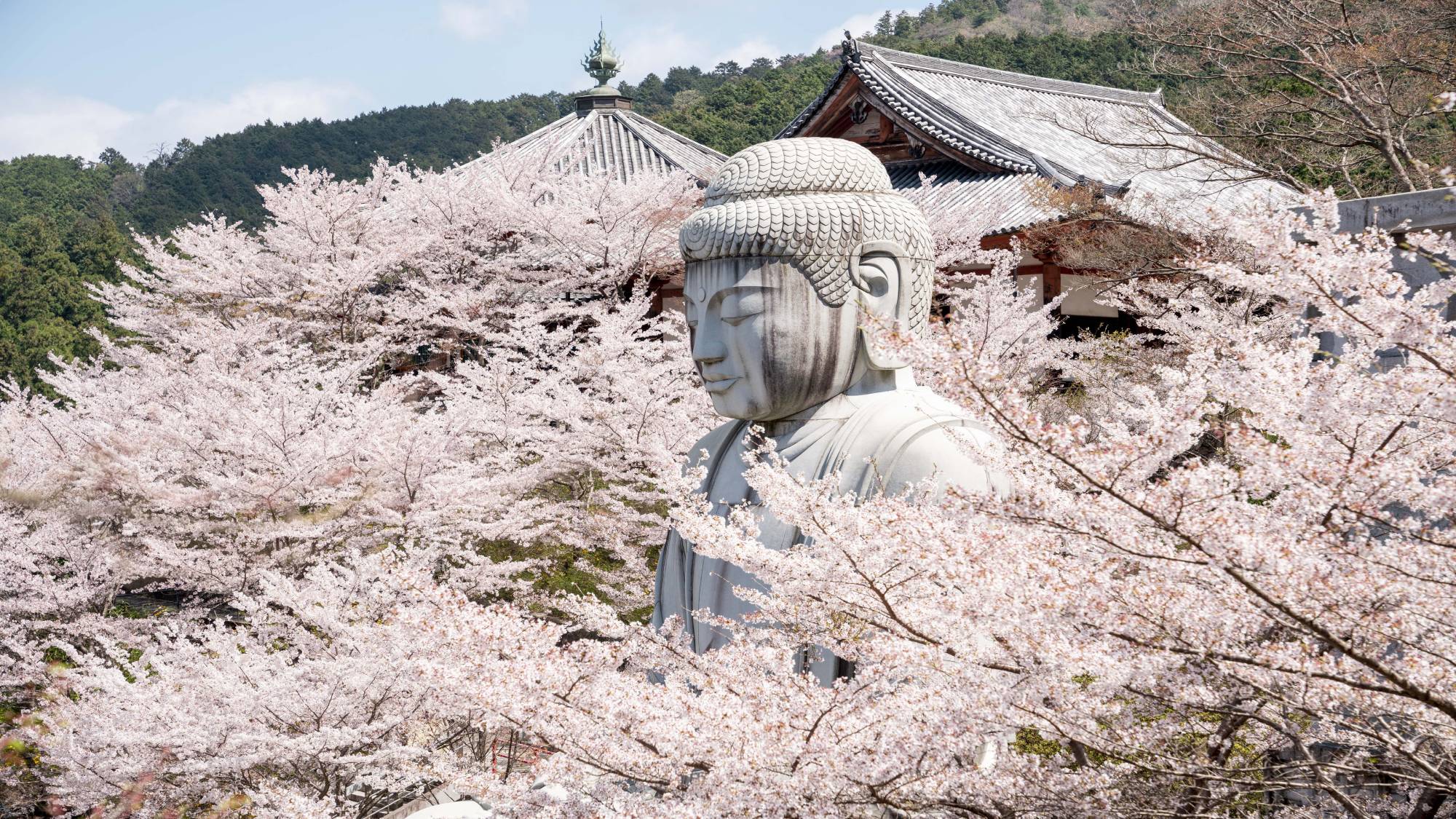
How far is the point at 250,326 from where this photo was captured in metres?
10.6

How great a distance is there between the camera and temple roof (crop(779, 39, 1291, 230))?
53.0 feet

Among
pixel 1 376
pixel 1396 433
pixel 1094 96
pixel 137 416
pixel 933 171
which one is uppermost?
pixel 1094 96

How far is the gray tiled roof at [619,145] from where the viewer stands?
2167 cm

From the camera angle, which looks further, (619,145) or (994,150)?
(619,145)

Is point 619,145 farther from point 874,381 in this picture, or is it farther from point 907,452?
point 907,452

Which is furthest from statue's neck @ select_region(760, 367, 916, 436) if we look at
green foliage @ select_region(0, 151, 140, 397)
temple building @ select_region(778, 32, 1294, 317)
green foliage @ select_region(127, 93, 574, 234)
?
green foliage @ select_region(127, 93, 574, 234)

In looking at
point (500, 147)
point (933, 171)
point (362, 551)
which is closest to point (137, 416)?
point (362, 551)

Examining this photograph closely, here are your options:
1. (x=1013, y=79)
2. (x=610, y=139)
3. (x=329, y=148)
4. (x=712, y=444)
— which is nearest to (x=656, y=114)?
(x=329, y=148)

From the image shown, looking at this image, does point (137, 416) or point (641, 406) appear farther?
point (137, 416)

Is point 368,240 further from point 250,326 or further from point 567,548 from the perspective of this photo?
point 567,548

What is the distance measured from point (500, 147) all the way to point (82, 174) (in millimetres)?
41767

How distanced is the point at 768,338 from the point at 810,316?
0.13 metres

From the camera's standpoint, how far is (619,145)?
22844 millimetres

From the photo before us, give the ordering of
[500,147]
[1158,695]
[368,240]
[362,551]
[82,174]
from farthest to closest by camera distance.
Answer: [82,174], [500,147], [368,240], [362,551], [1158,695]
